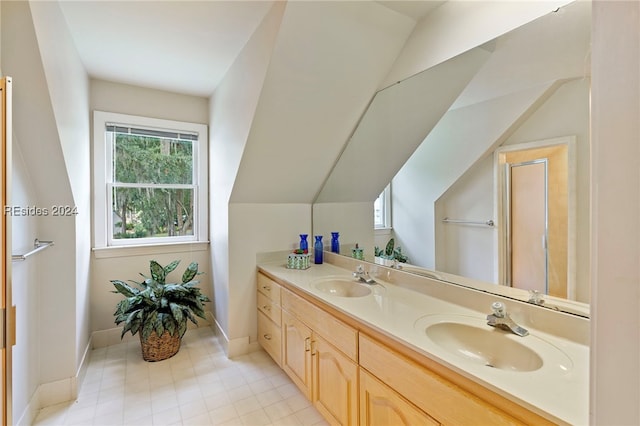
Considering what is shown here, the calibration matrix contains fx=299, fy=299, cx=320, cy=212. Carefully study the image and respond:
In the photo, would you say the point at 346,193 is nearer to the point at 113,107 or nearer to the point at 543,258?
the point at 543,258

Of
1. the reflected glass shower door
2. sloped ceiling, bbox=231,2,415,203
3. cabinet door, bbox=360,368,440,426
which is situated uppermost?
sloped ceiling, bbox=231,2,415,203

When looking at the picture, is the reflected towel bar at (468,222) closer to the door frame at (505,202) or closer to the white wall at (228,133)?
the door frame at (505,202)

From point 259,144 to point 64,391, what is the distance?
6.99 feet

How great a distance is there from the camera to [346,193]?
2586mm

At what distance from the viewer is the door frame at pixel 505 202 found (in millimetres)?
1175

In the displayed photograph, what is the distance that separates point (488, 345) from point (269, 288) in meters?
1.59

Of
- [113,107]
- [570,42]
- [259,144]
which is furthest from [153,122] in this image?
[570,42]

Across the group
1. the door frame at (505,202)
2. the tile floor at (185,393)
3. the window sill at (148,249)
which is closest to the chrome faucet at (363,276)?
the door frame at (505,202)

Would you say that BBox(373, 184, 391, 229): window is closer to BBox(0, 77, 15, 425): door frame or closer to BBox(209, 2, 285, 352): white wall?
BBox(209, 2, 285, 352): white wall

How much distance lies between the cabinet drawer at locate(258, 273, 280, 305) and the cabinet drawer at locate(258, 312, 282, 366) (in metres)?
0.19

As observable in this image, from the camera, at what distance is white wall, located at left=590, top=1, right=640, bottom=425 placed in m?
0.35

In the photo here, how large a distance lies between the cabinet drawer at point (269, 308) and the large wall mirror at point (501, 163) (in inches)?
32.7

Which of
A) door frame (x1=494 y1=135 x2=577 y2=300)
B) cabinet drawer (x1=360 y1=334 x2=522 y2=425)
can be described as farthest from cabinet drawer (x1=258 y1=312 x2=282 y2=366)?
door frame (x1=494 y1=135 x2=577 y2=300)

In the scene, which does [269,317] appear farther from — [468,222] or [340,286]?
[468,222]
